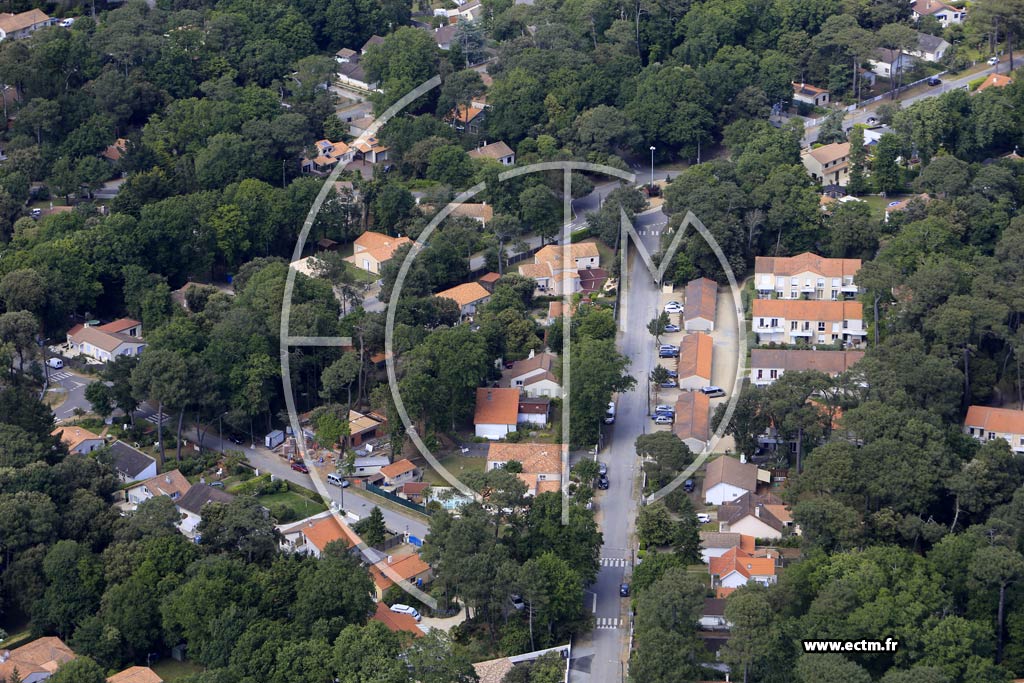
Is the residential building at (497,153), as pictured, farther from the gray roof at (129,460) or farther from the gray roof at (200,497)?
the gray roof at (200,497)

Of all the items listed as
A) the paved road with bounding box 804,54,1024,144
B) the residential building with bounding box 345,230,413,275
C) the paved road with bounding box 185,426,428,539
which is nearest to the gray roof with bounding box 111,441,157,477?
the paved road with bounding box 185,426,428,539

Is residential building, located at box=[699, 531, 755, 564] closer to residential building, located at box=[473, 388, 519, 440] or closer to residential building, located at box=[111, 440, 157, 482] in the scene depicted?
residential building, located at box=[473, 388, 519, 440]

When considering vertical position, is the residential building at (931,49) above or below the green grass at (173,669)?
above

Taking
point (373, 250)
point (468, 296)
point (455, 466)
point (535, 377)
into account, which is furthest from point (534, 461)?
point (373, 250)

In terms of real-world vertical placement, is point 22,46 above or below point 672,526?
above

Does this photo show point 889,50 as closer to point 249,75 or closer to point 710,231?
point 710,231

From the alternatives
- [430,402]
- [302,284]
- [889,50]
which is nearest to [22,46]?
[302,284]

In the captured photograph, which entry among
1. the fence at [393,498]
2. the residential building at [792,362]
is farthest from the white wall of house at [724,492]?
the fence at [393,498]
